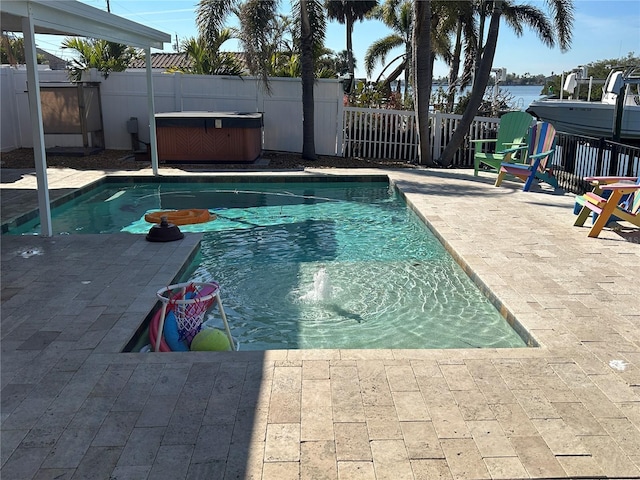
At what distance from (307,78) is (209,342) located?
30.8ft

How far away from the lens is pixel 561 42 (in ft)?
40.6

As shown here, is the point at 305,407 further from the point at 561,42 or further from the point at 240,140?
the point at 561,42

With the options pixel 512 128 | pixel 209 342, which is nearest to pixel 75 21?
pixel 209 342

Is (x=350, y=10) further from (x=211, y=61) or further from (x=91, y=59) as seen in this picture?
(x=91, y=59)

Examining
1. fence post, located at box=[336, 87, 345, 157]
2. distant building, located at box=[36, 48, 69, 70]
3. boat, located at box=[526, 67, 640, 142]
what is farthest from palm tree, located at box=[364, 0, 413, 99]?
distant building, located at box=[36, 48, 69, 70]

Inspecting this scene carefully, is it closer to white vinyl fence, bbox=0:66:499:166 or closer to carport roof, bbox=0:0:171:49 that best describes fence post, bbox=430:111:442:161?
white vinyl fence, bbox=0:66:499:166

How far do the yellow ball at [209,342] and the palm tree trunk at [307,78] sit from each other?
9175 mm

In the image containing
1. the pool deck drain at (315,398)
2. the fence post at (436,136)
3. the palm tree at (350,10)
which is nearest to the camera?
the pool deck drain at (315,398)

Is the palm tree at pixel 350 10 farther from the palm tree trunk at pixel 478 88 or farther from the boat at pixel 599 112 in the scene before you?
the palm tree trunk at pixel 478 88

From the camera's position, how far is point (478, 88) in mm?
11906

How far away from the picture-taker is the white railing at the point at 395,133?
12.9 meters

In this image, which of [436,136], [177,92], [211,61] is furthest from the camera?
[211,61]

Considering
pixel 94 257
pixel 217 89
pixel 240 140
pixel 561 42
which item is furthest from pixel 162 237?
pixel 561 42

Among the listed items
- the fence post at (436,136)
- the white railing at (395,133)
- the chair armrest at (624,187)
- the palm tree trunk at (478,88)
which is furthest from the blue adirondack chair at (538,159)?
the fence post at (436,136)
